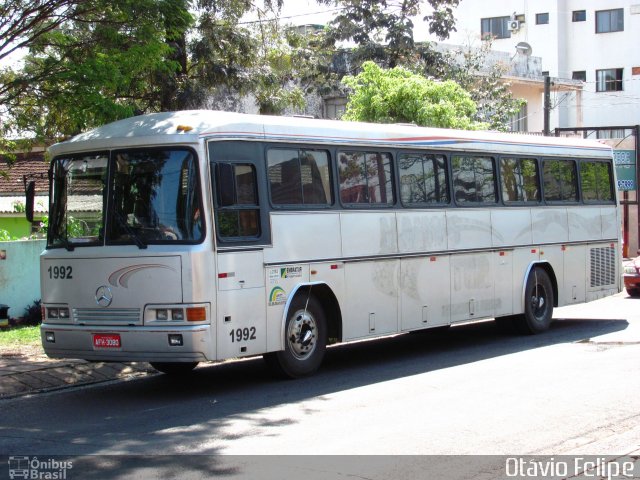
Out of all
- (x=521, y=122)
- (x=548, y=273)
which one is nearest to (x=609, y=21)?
(x=521, y=122)

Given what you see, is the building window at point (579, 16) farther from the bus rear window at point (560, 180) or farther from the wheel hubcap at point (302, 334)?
the wheel hubcap at point (302, 334)

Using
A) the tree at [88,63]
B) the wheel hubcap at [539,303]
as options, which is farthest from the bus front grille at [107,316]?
the wheel hubcap at [539,303]

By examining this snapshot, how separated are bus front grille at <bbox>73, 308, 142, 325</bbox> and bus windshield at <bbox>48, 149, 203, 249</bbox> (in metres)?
0.78

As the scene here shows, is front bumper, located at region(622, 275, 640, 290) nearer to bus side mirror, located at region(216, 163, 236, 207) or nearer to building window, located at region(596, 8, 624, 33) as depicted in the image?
bus side mirror, located at region(216, 163, 236, 207)

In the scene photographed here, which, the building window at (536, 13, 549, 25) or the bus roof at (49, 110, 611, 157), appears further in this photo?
the building window at (536, 13, 549, 25)

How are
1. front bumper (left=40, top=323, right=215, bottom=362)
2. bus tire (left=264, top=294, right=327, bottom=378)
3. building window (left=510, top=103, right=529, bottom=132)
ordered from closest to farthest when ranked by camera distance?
front bumper (left=40, top=323, right=215, bottom=362)
bus tire (left=264, top=294, right=327, bottom=378)
building window (left=510, top=103, right=529, bottom=132)

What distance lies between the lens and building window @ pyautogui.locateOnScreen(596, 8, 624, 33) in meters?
53.0

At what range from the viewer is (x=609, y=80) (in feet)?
174

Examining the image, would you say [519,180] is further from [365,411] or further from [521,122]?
[521,122]

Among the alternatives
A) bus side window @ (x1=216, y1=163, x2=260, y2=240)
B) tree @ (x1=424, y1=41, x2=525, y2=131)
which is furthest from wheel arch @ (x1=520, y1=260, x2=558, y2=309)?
tree @ (x1=424, y1=41, x2=525, y2=131)

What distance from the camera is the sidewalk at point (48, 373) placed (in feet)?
39.7

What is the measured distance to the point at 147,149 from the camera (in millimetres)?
11133

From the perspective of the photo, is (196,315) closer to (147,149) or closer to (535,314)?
(147,149)

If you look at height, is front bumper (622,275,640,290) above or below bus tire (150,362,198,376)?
below
